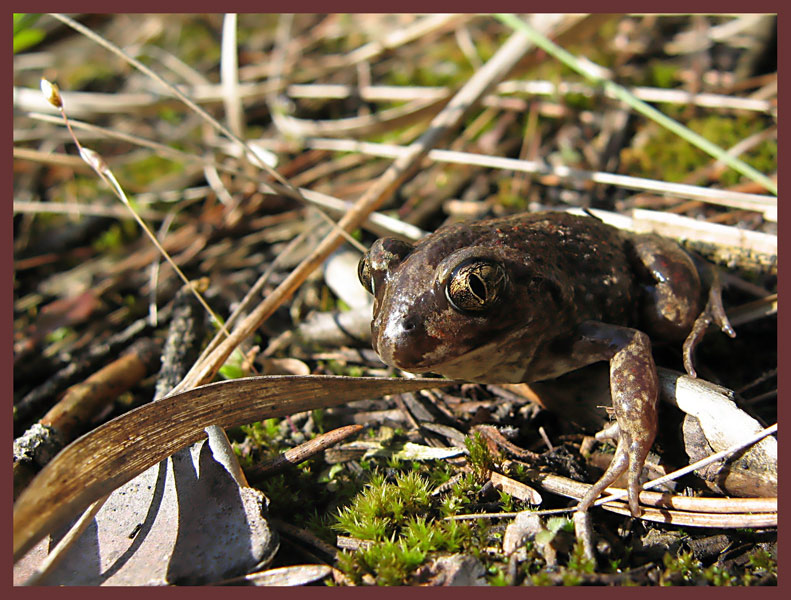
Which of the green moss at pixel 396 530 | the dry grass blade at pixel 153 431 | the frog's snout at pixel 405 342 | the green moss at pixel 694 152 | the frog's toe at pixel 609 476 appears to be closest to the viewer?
the dry grass blade at pixel 153 431

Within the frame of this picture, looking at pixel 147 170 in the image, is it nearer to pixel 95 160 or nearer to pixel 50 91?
pixel 95 160

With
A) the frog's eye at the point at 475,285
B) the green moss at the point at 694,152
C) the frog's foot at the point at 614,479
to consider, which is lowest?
the frog's foot at the point at 614,479

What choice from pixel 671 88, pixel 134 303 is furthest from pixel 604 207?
pixel 134 303

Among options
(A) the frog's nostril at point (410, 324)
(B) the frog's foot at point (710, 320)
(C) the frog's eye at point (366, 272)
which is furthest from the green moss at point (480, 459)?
(B) the frog's foot at point (710, 320)

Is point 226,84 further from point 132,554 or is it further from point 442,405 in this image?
point 132,554

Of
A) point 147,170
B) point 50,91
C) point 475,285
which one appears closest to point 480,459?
point 475,285

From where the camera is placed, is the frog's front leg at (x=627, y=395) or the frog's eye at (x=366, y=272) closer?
the frog's front leg at (x=627, y=395)

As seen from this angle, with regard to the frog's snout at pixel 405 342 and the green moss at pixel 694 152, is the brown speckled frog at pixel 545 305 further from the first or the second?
the green moss at pixel 694 152

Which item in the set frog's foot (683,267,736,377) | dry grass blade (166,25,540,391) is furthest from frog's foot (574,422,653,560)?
dry grass blade (166,25,540,391)

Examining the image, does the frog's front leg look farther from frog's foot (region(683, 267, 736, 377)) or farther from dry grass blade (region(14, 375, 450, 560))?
dry grass blade (region(14, 375, 450, 560))
